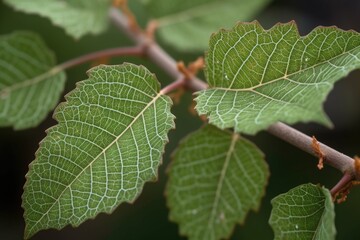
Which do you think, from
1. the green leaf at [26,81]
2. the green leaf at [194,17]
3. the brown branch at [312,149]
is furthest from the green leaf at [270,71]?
the green leaf at [194,17]

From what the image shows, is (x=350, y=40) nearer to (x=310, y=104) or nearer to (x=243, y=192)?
(x=310, y=104)

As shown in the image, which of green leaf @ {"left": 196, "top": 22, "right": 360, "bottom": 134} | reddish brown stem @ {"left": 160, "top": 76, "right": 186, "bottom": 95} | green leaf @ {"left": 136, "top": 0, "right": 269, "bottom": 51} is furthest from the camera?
green leaf @ {"left": 136, "top": 0, "right": 269, "bottom": 51}

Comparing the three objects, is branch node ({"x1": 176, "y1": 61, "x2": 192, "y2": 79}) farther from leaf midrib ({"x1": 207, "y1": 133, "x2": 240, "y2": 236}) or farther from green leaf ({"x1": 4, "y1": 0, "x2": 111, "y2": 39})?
green leaf ({"x1": 4, "y1": 0, "x2": 111, "y2": 39})

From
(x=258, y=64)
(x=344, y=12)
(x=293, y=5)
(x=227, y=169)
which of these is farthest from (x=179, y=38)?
(x=344, y=12)

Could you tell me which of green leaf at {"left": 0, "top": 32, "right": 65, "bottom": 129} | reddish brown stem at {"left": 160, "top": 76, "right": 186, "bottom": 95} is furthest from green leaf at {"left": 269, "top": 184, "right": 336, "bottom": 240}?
green leaf at {"left": 0, "top": 32, "right": 65, "bottom": 129}

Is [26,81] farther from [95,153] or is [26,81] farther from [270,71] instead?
[270,71]

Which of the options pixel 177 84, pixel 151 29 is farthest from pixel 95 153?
pixel 151 29
